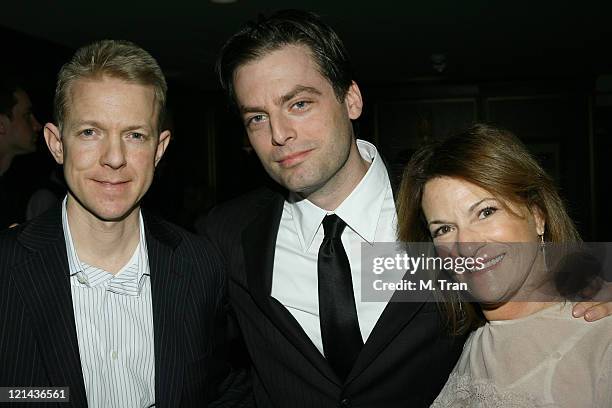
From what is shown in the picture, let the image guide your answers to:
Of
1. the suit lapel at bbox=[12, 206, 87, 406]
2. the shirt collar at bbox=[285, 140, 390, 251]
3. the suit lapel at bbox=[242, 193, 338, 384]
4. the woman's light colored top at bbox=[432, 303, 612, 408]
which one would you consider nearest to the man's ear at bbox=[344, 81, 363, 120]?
the shirt collar at bbox=[285, 140, 390, 251]

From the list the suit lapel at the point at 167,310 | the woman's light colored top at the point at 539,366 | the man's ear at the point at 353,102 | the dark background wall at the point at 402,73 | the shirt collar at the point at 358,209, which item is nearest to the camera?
the woman's light colored top at the point at 539,366

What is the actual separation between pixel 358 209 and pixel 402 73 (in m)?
6.84

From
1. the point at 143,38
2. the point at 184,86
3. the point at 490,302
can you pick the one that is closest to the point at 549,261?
the point at 490,302

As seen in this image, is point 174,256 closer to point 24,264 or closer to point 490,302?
point 24,264

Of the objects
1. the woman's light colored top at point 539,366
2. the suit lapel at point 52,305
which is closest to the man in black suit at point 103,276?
the suit lapel at point 52,305

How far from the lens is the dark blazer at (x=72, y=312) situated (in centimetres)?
158

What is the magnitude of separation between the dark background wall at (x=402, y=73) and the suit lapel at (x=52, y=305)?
1202 millimetres

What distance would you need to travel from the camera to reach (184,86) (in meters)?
9.23

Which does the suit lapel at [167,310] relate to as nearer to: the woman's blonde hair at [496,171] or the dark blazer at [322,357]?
the dark blazer at [322,357]

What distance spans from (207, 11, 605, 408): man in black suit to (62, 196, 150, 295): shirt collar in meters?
0.35

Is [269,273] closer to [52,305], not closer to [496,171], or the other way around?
[52,305]

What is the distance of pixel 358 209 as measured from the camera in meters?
2.00

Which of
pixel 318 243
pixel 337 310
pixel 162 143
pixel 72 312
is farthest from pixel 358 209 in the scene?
pixel 72 312

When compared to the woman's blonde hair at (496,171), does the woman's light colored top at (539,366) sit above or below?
below
